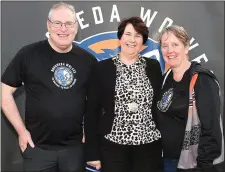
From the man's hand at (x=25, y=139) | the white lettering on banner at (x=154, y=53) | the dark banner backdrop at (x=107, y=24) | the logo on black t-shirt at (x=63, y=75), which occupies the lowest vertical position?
the man's hand at (x=25, y=139)

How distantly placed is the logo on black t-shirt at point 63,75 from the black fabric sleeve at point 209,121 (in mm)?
927

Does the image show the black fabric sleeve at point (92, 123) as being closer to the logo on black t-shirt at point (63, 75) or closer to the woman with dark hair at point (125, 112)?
the woman with dark hair at point (125, 112)

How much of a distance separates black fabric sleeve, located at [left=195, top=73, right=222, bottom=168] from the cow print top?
397 mm

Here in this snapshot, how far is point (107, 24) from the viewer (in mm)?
3082

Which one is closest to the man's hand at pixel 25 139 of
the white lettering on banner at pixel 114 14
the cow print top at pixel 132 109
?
the cow print top at pixel 132 109

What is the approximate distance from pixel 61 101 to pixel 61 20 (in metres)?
0.59

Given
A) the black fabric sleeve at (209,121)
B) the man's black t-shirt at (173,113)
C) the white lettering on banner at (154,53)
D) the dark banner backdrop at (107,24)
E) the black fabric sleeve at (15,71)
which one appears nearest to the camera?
the black fabric sleeve at (209,121)

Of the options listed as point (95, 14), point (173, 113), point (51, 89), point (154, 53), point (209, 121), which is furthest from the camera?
point (154, 53)

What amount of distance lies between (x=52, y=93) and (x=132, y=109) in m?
0.59

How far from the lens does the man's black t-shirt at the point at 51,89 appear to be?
229cm

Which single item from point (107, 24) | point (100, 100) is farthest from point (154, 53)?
point (100, 100)

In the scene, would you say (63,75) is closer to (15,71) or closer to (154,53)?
(15,71)

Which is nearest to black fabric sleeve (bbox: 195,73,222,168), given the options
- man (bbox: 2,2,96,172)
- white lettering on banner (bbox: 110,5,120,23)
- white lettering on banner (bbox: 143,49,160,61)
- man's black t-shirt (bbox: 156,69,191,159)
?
man's black t-shirt (bbox: 156,69,191,159)

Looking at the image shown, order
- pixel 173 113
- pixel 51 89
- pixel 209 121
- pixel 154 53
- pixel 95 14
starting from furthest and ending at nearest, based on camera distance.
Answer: pixel 154 53 → pixel 95 14 → pixel 51 89 → pixel 173 113 → pixel 209 121
